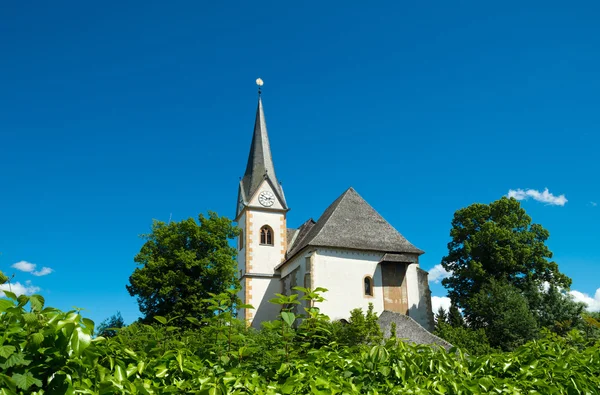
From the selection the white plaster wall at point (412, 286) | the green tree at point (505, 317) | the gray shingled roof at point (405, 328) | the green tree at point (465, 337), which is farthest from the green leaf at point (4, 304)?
the white plaster wall at point (412, 286)

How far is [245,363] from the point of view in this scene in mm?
3602

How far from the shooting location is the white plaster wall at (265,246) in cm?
4216

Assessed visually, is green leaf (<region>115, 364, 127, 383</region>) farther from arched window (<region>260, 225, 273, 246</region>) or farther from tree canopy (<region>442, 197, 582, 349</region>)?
arched window (<region>260, 225, 273, 246</region>)

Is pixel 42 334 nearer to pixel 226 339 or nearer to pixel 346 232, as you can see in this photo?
pixel 226 339

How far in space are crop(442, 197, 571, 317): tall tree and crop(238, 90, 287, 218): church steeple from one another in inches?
590

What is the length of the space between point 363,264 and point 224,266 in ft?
33.3

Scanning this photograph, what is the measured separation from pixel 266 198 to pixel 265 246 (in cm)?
410

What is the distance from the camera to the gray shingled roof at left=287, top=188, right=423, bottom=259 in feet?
122

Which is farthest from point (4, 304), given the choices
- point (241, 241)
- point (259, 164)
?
point (259, 164)

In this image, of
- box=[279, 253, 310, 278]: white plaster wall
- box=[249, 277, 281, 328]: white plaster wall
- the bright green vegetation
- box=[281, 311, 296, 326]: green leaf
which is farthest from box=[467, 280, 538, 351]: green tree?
box=[281, 311, 296, 326]: green leaf

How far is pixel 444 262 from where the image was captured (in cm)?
4272

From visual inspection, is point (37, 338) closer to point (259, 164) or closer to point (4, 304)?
point (4, 304)

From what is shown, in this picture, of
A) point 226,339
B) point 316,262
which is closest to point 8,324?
point 226,339

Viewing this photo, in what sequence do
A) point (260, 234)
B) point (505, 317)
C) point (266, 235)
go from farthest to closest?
point (266, 235), point (260, 234), point (505, 317)
